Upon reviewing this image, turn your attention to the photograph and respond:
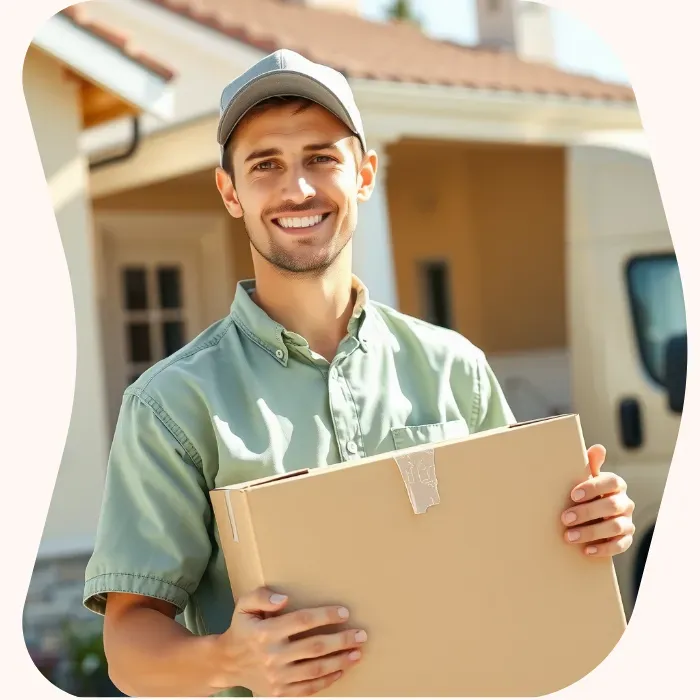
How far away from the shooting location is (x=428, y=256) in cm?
921

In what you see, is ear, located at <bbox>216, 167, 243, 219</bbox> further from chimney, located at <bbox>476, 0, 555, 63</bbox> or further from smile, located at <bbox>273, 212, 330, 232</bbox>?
chimney, located at <bbox>476, 0, 555, 63</bbox>

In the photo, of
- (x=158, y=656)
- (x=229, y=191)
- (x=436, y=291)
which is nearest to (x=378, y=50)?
(x=436, y=291)

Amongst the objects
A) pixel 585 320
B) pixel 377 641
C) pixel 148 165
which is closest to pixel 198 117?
pixel 148 165

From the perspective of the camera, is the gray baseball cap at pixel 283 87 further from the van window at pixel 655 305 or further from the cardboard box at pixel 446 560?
A: the van window at pixel 655 305

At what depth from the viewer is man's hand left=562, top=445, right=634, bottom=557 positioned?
5.82 ft

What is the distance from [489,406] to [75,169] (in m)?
3.75

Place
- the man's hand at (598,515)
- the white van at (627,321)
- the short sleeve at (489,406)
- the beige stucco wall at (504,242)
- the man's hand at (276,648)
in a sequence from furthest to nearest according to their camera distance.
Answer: the beige stucco wall at (504,242)
the white van at (627,321)
the short sleeve at (489,406)
the man's hand at (598,515)
the man's hand at (276,648)

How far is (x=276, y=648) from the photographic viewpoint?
1546mm

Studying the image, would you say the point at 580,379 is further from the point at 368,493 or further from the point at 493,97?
the point at 368,493

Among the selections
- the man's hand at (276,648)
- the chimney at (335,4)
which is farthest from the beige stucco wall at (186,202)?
the man's hand at (276,648)

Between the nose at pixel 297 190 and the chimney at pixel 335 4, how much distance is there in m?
7.59

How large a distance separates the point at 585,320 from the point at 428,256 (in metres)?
4.17

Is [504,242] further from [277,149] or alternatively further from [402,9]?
[402,9]

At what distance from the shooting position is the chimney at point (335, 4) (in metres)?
9.03
